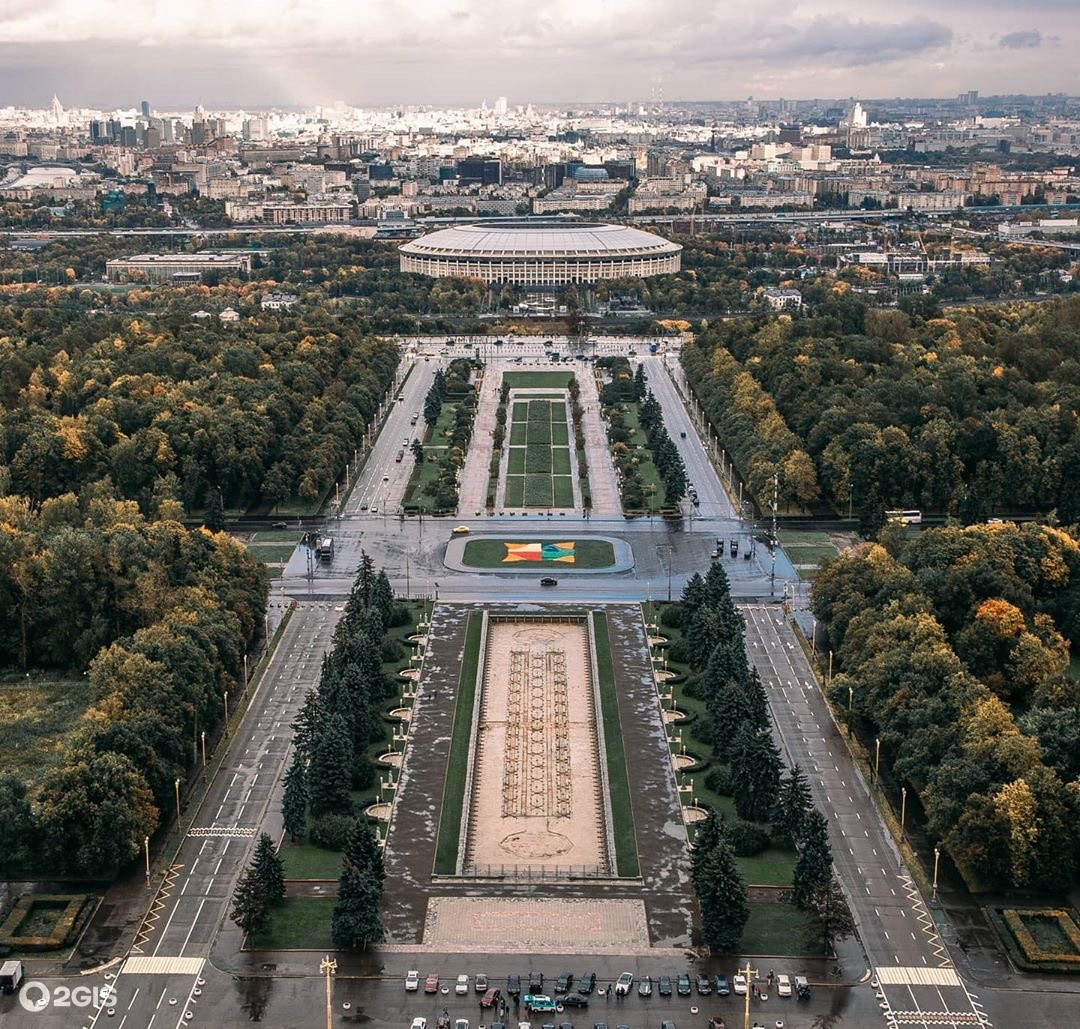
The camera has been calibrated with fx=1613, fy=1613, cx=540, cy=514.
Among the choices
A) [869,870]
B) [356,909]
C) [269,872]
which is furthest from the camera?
[869,870]

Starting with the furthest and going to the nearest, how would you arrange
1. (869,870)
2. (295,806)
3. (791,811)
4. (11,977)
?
(295,806), (791,811), (869,870), (11,977)

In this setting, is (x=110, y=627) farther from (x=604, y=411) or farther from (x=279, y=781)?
(x=604, y=411)

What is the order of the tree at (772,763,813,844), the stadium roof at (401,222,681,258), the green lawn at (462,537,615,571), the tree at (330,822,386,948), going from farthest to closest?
the stadium roof at (401,222,681,258) < the green lawn at (462,537,615,571) < the tree at (772,763,813,844) < the tree at (330,822,386,948)

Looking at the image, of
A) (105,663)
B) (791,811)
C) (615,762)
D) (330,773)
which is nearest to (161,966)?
(330,773)

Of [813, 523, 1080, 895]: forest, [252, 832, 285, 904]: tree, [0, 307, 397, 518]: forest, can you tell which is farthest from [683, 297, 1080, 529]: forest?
[252, 832, 285, 904]: tree

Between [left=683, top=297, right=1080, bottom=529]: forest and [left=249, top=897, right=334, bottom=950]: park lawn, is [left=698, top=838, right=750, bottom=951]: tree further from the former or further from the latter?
[left=683, top=297, right=1080, bottom=529]: forest

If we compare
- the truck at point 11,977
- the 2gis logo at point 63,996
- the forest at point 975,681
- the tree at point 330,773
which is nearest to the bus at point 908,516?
the forest at point 975,681

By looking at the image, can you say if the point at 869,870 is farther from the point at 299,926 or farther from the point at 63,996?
the point at 63,996
